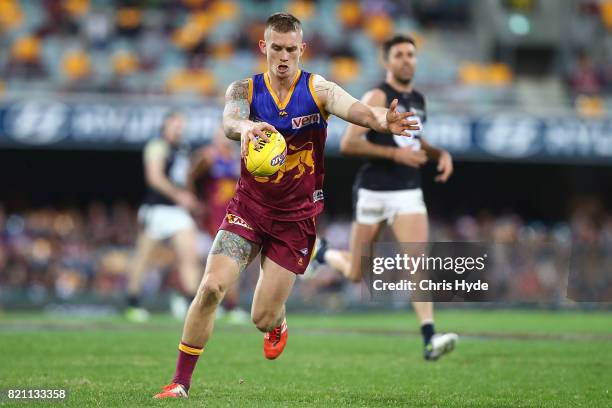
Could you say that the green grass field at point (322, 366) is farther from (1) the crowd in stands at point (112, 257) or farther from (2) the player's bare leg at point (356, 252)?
(1) the crowd in stands at point (112, 257)

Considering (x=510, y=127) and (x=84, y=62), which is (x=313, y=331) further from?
(x=84, y=62)

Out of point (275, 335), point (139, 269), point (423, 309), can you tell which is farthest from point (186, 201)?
point (275, 335)

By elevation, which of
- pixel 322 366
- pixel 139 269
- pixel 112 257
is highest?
pixel 322 366

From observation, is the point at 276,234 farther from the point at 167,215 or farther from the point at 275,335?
the point at 167,215

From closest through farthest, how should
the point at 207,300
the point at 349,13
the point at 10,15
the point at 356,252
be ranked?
1. the point at 207,300
2. the point at 356,252
3. the point at 10,15
4. the point at 349,13

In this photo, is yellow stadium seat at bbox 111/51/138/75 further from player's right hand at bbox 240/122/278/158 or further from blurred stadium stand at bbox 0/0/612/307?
player's right hand at bbox 240/122/278/158

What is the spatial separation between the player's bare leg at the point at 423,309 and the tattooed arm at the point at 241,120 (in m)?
3.52

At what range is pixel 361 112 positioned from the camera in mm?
7434

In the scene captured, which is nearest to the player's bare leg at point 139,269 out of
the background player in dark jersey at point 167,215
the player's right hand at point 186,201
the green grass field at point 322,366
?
the background player in dark jersey at point 167,215

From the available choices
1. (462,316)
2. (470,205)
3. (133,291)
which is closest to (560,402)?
(133,291)

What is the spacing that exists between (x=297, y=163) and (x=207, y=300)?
1.21 metres

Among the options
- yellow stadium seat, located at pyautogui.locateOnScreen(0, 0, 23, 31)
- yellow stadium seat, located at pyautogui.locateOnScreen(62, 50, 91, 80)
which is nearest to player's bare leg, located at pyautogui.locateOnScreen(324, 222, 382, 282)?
yellow stadium seat, located at pyautogui.locateOnScreen(62, 50, 91, 80)

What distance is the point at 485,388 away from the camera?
8469 mm

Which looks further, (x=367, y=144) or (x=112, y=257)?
(x=112, y=257)
